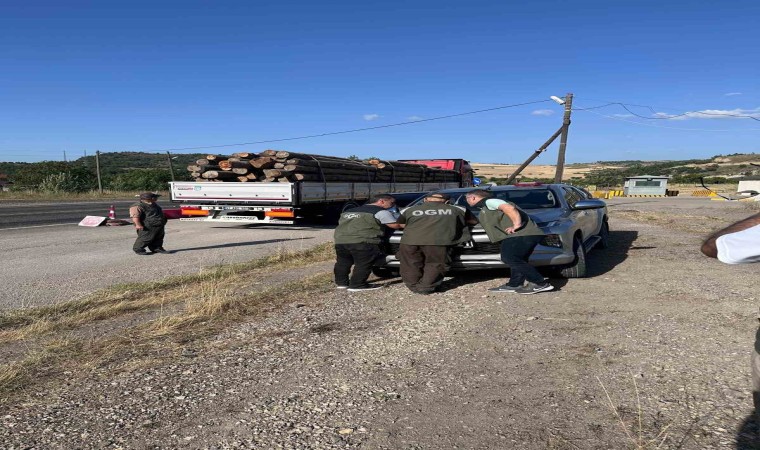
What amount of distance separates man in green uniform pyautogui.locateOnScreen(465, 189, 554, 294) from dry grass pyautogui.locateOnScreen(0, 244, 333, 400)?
91.4 inches

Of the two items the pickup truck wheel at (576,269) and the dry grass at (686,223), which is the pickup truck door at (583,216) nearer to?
the pickup truck wheel at (576,269)

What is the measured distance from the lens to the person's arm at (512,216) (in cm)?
602

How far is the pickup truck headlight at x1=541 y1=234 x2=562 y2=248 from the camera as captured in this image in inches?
255

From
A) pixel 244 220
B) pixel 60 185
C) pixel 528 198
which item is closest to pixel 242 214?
pixel 244 220

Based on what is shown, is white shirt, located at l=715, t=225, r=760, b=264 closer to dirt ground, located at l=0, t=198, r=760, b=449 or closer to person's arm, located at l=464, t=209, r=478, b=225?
dirt ground, located at l=0, t=198, r=760, b=449

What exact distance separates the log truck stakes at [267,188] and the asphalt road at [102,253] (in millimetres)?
532

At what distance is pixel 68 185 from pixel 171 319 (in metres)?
36.0

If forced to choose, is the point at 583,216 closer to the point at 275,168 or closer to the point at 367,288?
the point at 367,288

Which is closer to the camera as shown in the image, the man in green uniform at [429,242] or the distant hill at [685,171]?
the man in green uniform at [429,242]

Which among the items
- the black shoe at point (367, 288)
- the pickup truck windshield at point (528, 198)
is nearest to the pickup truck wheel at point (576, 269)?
the pickup truck windshield at point (528, 198)

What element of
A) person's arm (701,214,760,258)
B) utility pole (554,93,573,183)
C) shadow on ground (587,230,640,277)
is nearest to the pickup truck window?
shadow on ground (587,230,640,277)

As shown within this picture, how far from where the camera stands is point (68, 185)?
3541 centimetres

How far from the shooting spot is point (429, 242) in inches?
247

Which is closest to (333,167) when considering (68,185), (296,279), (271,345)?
(296,279)
